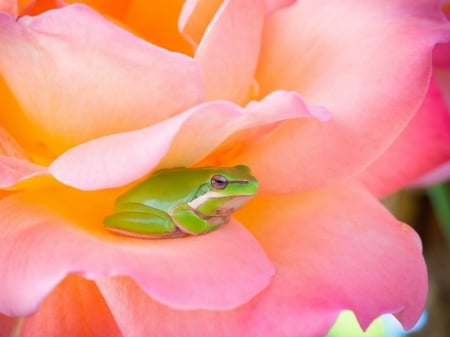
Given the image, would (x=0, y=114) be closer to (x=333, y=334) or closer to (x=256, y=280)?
(x=256, y=280)

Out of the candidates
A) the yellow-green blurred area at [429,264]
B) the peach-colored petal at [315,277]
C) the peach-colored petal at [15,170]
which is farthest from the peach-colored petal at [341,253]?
the yellow-green blurred area at [429,264]

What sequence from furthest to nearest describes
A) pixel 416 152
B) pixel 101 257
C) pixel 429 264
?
pixel 429 264 → pixel 416 152 → pixel 101 257

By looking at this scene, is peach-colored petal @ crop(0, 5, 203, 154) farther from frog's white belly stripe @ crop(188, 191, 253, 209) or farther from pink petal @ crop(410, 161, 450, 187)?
pink petal @ crop(410, 161, 450, 187)

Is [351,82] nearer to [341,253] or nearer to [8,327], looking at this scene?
[341,253]

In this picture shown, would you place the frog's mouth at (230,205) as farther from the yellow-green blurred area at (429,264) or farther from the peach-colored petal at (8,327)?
the yellow-green blurred area at (429,264)

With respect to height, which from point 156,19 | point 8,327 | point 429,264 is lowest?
point 429,264

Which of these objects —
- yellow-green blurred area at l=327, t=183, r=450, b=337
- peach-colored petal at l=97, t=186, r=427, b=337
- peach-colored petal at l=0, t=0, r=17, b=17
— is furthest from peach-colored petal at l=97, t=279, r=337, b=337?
yellow-green blurred area at l=327, t=183, r=450, b=337

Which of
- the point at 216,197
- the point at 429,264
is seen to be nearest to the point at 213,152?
the point at 216,197
